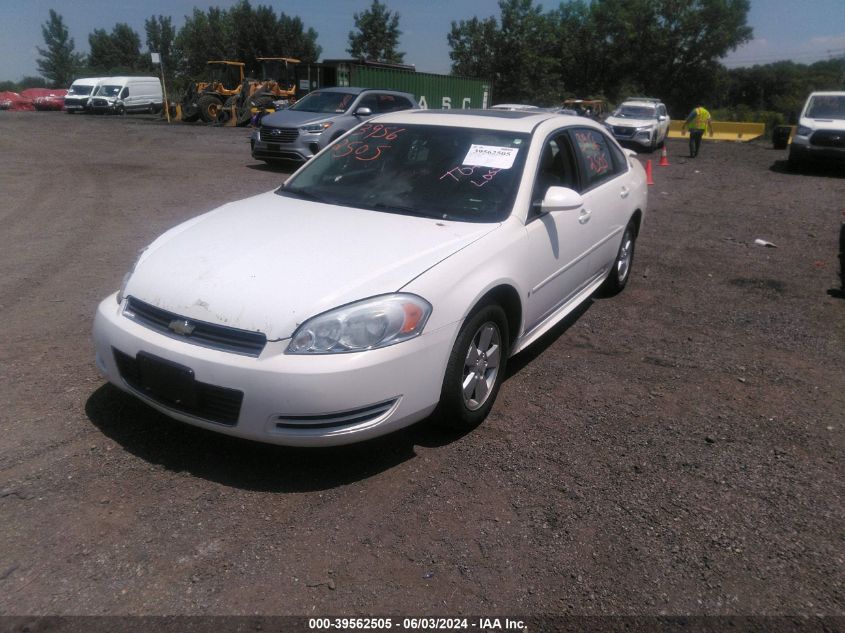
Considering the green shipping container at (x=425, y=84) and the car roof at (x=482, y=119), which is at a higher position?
the green shipping container at (x=425, y=84)

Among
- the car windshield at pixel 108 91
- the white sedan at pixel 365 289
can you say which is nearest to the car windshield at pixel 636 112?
the white sedan at pixel 365 289

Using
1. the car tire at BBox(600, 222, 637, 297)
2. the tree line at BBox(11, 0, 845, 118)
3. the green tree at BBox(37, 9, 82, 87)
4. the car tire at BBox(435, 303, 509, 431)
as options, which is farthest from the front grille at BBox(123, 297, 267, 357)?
the green tree at BBox(37, 9, 82, 87)

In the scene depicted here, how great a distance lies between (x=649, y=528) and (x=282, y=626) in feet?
5.14

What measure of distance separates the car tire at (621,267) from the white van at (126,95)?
33.8m

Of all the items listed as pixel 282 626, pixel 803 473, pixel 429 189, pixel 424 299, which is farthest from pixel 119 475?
pixel 803 473

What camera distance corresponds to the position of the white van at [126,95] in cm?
3284

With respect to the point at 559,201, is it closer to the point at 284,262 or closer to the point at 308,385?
the point at 284,262

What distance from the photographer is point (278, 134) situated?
13234 millimetres

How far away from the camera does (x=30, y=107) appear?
38812 millimetres

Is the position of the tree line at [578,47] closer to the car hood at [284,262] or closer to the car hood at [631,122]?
the car hood at [631,122]

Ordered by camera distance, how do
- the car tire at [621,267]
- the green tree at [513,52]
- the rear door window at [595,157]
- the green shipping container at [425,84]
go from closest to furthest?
the rear door window at [595,157]
the car tire at [621,267]
the green shipping container at [425,84]
the green tree at [513,52]

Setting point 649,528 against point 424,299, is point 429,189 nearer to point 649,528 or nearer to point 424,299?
point 424,299

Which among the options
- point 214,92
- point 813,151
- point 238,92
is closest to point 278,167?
point 813,151

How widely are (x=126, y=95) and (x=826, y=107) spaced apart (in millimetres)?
31729
